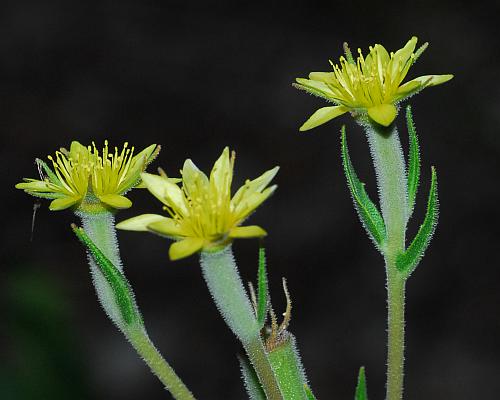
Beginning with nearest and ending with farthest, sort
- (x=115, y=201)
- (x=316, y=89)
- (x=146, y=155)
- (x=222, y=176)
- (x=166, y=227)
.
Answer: (x=166, y=227) → (x=222, y=176) → (x=115, y=201) → (x=146, y=155) → (x=316, y=89)

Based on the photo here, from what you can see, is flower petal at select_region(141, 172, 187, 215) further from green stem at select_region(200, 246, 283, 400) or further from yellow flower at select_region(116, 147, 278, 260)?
green stem at select_region(200, 246, 283, 400)

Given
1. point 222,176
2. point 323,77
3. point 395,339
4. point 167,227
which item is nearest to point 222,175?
point 222,176

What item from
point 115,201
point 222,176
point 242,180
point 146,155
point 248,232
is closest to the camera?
point 248,232

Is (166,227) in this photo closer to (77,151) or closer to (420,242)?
(77,151)

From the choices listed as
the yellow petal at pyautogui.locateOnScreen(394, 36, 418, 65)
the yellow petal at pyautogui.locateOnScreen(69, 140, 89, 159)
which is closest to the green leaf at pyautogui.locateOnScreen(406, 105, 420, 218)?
the yellow petal at pyautogui.locateOnScreen(394, 36, 418, 65)

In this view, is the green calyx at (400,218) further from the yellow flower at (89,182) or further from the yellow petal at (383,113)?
the yellow flower at (89,182)

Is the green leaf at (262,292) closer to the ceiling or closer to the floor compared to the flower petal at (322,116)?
closer to the floor

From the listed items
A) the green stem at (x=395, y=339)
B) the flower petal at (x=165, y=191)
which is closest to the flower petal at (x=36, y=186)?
the flower petal at (x=165, y=191)

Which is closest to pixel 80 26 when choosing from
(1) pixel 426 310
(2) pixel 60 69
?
(2) pixel 60 69
